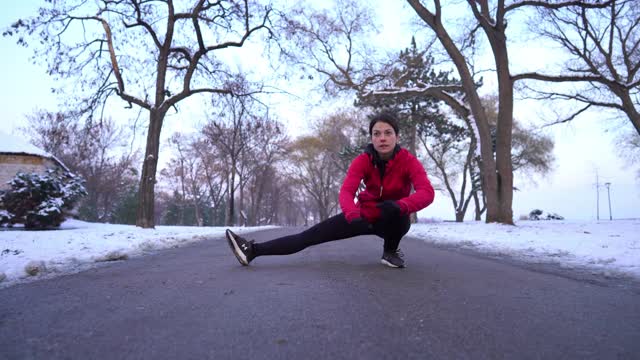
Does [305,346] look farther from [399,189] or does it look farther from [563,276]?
[563,276]

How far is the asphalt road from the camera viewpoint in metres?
1.57

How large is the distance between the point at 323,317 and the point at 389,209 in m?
1.70

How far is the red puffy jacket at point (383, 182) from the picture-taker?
3799mm

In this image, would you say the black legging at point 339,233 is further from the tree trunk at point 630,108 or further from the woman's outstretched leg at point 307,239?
the tree trunk at point 630,108

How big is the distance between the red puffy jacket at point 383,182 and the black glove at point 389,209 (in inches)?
6.1

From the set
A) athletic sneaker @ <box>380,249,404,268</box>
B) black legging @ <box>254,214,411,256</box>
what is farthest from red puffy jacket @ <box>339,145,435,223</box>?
athletic sneaker @ <box>380,249,404,268</box>

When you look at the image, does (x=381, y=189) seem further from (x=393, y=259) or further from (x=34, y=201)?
(x=34, y=201)

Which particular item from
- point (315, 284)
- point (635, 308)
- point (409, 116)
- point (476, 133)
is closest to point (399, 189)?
point (315, 284)

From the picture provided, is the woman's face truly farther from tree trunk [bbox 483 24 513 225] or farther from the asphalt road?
tree trunk [bbox 483 24 513 225]

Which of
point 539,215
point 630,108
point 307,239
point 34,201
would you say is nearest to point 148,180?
point 34,201

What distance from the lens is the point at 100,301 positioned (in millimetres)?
2545

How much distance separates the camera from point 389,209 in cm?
357

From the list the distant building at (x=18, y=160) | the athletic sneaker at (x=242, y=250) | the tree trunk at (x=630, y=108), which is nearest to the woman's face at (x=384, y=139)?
the athletic sneaker at (x=242, y=250)

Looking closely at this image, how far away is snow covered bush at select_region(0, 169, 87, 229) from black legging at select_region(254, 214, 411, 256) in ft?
48.3
